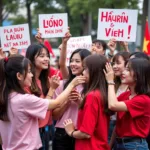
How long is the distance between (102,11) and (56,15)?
0.75m

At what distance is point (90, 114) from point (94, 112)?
0.14 feet

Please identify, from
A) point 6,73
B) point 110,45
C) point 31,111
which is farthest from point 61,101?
point 110,45

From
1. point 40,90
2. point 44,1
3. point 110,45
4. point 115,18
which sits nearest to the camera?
point 40,90

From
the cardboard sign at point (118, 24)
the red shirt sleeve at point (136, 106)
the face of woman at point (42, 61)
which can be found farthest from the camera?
the cardboard sign at point (118, 24)

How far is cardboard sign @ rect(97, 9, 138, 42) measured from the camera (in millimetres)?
6359

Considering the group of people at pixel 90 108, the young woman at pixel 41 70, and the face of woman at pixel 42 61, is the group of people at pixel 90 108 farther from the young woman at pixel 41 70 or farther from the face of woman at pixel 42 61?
the face of woman at pixel 42 61

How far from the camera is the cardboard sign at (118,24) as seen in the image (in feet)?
20.9

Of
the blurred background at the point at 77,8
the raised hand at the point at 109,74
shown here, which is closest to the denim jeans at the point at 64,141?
the raised hand at the point at 109,74

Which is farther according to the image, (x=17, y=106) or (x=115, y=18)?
(x=115, y=18)

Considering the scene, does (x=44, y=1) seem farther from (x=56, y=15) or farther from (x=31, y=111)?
(x=31, y=111)

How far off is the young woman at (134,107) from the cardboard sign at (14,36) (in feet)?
10.8

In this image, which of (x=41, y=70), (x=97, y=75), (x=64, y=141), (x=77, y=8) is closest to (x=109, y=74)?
(x=97, y=75)

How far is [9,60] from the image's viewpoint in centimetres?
383

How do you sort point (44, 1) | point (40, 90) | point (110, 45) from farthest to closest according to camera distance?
1. point (44, 1)
2. point (110, 45)
3. point (40, 90)
